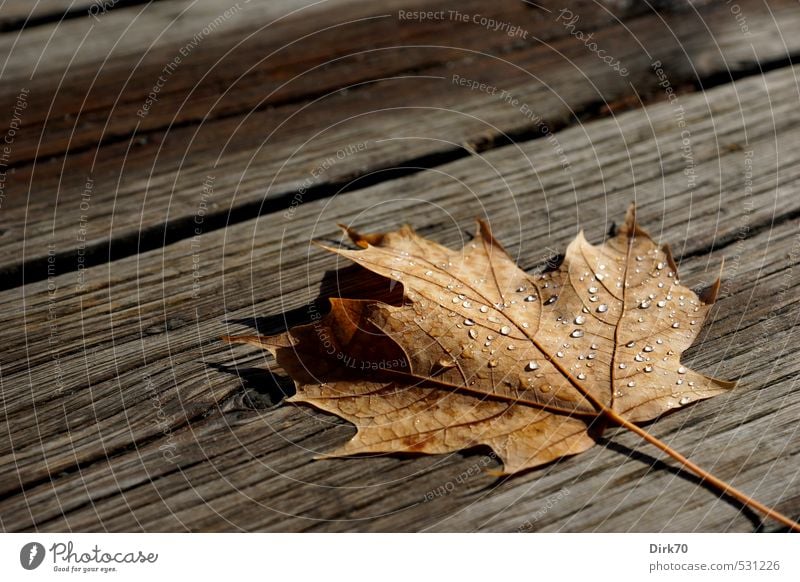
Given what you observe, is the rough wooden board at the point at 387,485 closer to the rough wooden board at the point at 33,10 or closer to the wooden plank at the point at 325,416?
the wooden plank at the point at 325,416

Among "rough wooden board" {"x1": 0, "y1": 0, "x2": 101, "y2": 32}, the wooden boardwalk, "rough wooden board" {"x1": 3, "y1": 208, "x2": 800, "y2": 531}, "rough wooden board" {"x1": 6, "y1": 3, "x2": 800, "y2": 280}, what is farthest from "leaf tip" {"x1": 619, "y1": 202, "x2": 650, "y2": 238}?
"rough wooden board" {"x1": 0, "y1": 0, "x2": 101, "y2": 32}

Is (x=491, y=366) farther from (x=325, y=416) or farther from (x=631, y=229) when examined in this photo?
(x=631, y=229)

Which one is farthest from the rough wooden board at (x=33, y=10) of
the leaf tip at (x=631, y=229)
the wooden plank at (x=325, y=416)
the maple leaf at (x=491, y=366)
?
the leaf tip at (x=631, y=229)

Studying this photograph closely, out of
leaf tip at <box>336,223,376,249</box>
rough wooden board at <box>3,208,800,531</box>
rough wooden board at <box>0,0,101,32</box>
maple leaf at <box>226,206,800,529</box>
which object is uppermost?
rough wooden board at <box>0,0,101,32</box>

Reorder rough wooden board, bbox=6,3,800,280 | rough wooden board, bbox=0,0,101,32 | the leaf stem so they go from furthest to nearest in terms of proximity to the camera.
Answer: rough wooden board, bbox=0,0,101,32, rough wooden board, bbox=6,3,800,280, the leaf stem

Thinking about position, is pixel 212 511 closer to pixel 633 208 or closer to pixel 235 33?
pixel 633 208

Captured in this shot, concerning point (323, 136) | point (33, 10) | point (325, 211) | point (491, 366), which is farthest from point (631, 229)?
point (33, 10)

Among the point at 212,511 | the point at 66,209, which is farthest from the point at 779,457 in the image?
the point at 66,209

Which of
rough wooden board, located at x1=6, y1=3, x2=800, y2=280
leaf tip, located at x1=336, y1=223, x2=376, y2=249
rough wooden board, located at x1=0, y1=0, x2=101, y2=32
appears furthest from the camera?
rough wooden board, located at x1=0, y1=0, x2=101, y2=32

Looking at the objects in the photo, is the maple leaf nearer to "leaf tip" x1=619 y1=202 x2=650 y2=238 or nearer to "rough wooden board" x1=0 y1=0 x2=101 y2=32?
"leaf tip" x1=619 y1=202 x2=650 y2=238

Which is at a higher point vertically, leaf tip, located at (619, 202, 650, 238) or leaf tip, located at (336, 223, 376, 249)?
leaf tip, located at (619, 202, 650, 238)
